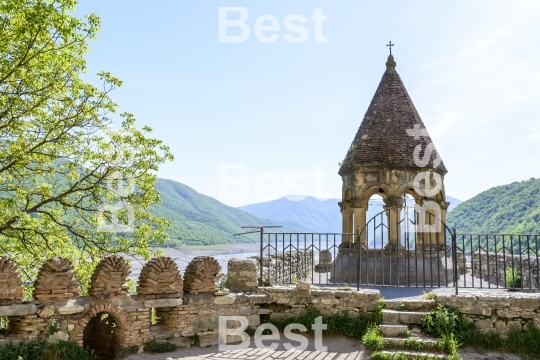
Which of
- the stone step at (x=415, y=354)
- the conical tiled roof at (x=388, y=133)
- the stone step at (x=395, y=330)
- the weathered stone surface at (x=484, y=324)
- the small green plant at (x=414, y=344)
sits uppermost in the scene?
the conical tiled roof at (x=388, y=133)

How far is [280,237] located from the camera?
34.1ft

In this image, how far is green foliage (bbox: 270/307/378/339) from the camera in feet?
28.6

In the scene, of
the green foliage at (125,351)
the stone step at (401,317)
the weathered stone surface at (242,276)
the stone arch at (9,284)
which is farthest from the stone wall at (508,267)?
the stone arch at (9,284)

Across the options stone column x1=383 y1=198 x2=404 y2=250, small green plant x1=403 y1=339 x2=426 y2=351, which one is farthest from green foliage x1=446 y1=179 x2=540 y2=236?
small green plant x1=403 y1=339 x2=426 y2=351

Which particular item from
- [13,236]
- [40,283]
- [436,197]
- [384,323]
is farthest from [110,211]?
[436,197]

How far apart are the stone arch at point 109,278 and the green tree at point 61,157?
3804 mm

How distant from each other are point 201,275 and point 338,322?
2908mm

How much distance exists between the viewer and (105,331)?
9086mm

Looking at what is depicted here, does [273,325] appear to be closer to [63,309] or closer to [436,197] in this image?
[63,309]

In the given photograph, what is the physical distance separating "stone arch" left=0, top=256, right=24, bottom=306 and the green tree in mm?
3697

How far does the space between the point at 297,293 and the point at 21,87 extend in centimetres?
785

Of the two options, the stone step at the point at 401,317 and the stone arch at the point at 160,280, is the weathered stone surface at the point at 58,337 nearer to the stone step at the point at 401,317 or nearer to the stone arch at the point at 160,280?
the stone arch at the point at 160,280

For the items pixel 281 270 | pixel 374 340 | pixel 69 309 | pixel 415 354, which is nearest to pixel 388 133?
pixel 281 270

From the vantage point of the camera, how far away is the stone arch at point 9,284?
721cm
